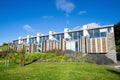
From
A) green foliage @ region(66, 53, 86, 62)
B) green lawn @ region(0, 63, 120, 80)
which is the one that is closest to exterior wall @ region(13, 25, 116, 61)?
green foliage @ region(66, 53, 86, 62)

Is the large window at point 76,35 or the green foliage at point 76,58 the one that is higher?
the large window at point 76,35

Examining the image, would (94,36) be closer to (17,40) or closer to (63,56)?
(63,56)

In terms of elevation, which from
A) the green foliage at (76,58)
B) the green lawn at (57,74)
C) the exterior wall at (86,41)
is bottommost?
the green lawn at (57,74)

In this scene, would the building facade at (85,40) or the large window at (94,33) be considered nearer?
the building facade at (85,40)

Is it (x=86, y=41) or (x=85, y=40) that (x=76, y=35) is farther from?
(x=86, y=41)

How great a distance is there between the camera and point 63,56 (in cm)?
1888

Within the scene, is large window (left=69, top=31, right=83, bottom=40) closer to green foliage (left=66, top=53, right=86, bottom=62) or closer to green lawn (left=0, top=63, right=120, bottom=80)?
green foliage (left=66, top=53, right=86, bottom=62)

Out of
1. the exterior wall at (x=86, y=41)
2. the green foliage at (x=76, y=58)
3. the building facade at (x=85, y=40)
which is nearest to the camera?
the green foliage at (x=76, y=58)

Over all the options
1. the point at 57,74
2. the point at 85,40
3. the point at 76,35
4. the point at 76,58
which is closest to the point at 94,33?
the point at 85,40

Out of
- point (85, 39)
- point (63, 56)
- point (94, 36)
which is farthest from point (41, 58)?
point (94, 36)

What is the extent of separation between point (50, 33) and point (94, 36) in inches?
534

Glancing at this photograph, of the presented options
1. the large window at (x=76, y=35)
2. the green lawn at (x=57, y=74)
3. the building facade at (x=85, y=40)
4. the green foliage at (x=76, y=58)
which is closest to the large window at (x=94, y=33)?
the building facade at (x=85, y=40)

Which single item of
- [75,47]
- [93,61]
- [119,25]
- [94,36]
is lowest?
[93,61]

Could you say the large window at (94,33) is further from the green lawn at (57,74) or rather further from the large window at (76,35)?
the green lawn at (57,74)
